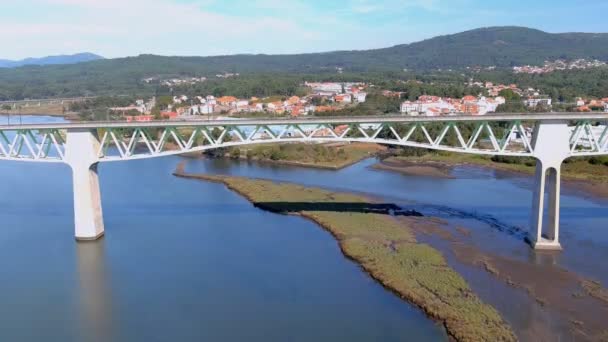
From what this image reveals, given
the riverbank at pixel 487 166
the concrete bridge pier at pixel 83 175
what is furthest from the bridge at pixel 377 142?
the riverbank at pixel 487 166

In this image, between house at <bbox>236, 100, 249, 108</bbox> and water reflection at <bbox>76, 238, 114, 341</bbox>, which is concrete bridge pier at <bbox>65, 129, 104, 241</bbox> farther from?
house at <bbox>236, 100, 249, 108</bbox>

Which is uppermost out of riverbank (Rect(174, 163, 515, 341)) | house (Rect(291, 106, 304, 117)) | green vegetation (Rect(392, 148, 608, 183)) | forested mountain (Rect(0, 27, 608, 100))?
forested mountain (Rect(0, 27, 608, 100))

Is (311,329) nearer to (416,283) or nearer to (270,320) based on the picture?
(270,320)

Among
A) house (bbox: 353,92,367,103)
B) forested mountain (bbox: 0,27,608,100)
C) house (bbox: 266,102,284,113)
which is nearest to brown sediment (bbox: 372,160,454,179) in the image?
house (bbox: 266,102,284,113)

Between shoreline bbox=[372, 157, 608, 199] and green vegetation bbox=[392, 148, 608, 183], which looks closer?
shoreline bbox=[372, 157, 608, 199]

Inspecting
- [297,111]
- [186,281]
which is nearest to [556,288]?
[186,281]

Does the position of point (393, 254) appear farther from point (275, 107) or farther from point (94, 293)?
point (275, 107)
